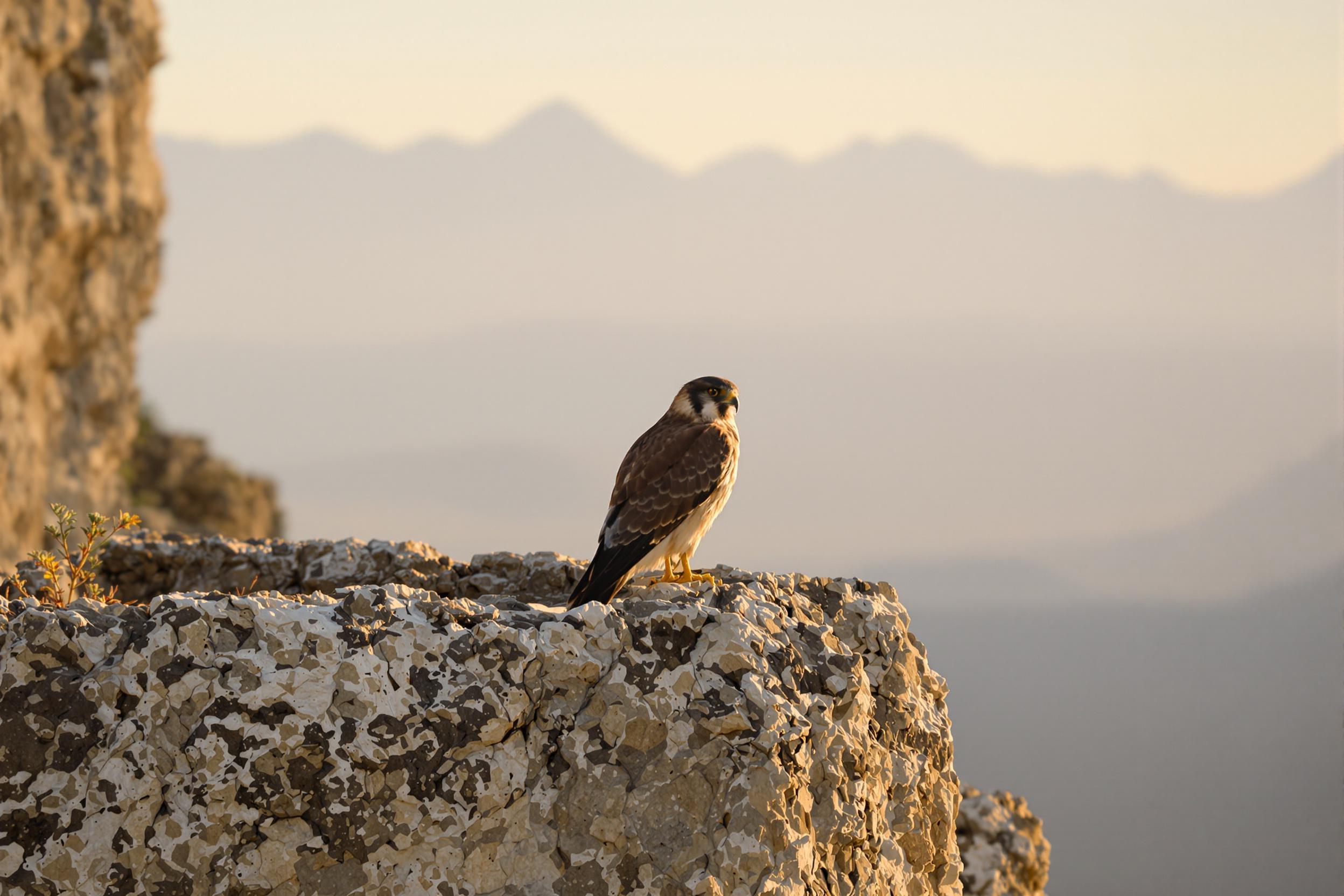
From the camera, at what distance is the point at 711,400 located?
23.5ft

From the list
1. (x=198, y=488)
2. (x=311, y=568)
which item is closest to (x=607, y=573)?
(x=311, y=568)

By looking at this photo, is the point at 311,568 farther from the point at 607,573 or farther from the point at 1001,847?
the point at 1001,847

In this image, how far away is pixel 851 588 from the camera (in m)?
5.91

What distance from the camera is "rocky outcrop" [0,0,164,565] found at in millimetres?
14461

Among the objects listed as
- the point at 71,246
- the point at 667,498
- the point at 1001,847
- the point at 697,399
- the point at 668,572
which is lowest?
the point at 1001,847

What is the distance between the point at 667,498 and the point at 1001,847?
3661mm

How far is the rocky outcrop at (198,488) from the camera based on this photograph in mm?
20312

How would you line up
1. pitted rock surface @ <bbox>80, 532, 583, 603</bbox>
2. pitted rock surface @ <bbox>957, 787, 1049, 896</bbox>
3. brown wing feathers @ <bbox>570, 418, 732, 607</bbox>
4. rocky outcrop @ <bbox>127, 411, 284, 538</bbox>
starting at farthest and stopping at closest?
1. rocky outcrop @ <bbox>127, 411, 284, 538</bbox>
2. pitted rock surface @ <bbox>957, 787, 1049, 896</bbox>
3. pitted rock surface @ <bbox>80, 532, 583, 603</bbox>
4. brown wing feathers @ <bbox>570, 418, 732, 607</bbox>

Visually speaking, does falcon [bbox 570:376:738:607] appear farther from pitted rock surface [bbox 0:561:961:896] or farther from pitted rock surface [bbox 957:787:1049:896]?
pitted rock surface [bbox 957:787:1049:896]

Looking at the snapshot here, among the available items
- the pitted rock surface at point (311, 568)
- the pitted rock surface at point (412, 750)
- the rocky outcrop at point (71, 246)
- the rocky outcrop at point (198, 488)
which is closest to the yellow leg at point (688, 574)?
the pitted rock surface at point (311, 568)

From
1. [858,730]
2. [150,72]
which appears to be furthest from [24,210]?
[858,730]

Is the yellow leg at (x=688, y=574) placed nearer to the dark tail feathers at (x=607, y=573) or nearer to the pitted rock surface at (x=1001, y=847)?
the dark tail feathers at (x=607, y=573)

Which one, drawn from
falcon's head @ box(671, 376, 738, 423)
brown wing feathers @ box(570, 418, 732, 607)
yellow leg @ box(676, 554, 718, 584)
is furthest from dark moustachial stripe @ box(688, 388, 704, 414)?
yellow leg @ box(676, 554, 718, 584)

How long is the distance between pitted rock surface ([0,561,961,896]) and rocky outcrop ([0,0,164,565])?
1055cm
